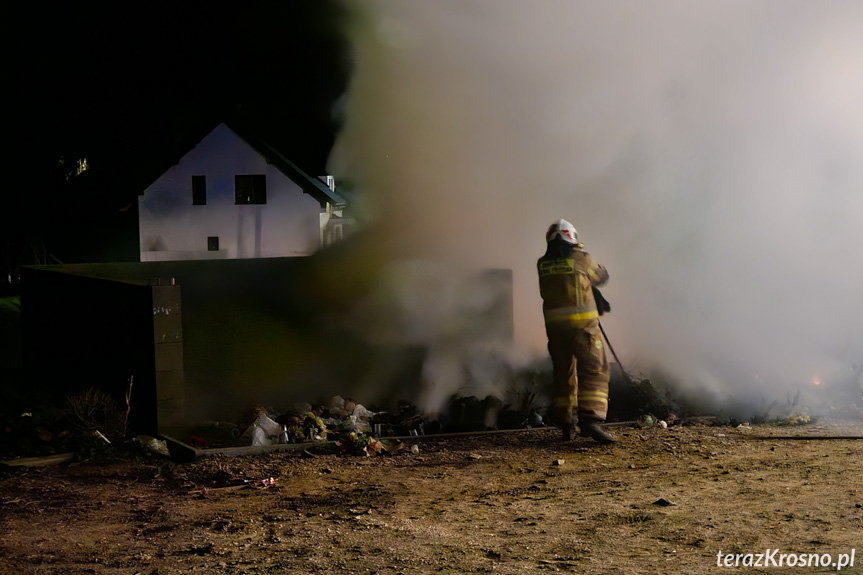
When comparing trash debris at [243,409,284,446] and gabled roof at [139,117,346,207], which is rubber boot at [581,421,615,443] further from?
gabled roof at [139,117,346,207]

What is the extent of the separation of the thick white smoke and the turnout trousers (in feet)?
8.92

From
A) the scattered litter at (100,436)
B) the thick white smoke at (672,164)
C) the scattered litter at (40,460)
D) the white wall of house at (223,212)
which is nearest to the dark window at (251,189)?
the white wall of house at (223,212)

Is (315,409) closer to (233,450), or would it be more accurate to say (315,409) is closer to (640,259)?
(233,450)

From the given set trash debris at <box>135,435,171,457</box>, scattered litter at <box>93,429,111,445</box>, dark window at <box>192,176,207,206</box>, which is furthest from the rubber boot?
dark window at <box>192,176,207,206</box>

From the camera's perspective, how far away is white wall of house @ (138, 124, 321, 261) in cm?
2953

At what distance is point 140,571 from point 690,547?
278 centimetres

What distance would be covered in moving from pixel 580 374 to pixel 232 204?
23.6m

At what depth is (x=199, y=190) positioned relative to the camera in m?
30.0

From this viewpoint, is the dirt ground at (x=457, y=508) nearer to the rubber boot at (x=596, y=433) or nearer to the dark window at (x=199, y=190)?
the rubber boot at (x=596, y=433)

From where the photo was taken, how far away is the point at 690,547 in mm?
4695

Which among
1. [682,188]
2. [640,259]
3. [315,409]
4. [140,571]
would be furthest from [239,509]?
[682,188]

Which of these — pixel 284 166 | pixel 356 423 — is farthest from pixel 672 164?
pixel 284 166

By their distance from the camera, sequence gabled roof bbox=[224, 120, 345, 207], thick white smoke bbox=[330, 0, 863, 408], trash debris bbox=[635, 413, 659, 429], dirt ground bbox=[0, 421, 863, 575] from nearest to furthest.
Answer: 1. dirt ground bbox=[0, 421, 863, 575]
2. trash debris bbox=[635, 413, 659, 429]
3. thick white smoke bbox=[330, 0, 863, 408]
4. gabled roof bbox=[224, 120, 345, 207]

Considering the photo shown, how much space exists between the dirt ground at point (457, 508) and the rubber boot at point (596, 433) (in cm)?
13
